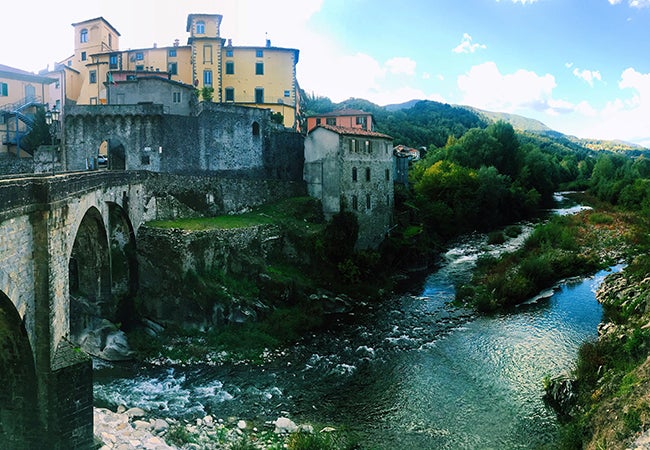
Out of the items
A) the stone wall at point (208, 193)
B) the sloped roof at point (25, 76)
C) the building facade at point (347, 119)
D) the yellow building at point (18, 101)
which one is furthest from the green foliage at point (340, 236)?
the sloped roof at point (25, 76)

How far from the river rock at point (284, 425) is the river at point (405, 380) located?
58cm

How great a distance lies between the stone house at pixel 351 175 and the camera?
34.1 meters

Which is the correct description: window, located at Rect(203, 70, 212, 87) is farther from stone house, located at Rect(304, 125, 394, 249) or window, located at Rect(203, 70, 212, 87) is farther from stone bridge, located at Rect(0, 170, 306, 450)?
stone bridge, located at Rect(0, 170, 306, 450)

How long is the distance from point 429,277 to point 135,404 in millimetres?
21886

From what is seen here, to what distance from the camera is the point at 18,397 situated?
12.7 meters

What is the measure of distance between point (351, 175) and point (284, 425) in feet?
69.3

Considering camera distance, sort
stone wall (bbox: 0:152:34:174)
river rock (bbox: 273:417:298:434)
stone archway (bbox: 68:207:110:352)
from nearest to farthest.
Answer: river rock (bbox: 273:417:298:434)
stone archway (bbox: 68:207:110:352)
stone wall (bbox: 0:152:34:174)

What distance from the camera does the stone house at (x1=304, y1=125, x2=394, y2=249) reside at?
112 feet

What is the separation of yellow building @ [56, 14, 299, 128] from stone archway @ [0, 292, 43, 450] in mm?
33213

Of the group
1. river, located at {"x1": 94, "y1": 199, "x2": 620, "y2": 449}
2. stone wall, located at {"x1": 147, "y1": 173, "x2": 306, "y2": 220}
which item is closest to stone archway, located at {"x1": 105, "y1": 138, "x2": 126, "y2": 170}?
stone wall, located at {"x1": 147, "y1": 173, "x2": 306, "y2": 220}

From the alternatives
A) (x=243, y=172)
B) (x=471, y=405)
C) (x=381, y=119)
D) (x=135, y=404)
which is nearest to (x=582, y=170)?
(x=381, y=119)

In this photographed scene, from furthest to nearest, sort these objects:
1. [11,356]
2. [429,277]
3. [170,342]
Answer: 1. [429,277]
2. [170,342]
3. [11,356]

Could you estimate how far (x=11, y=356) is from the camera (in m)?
12.4

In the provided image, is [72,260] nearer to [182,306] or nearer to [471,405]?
[182,306]
